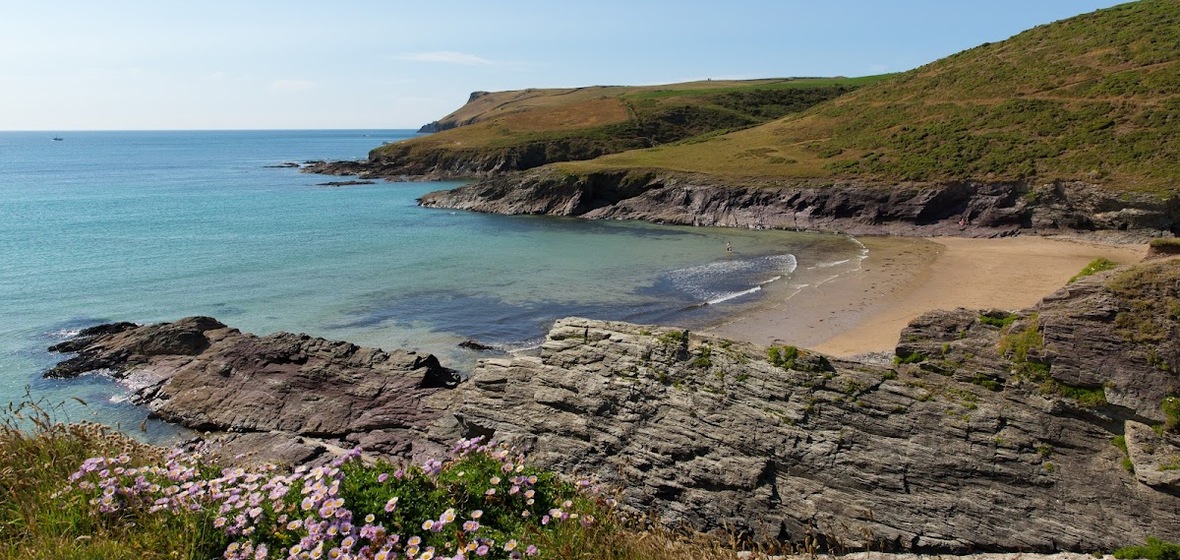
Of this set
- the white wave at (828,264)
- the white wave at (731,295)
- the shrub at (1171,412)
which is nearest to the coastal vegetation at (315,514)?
the shrub at (1171,412)

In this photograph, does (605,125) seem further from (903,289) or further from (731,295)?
(903,289)

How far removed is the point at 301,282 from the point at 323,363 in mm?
19090

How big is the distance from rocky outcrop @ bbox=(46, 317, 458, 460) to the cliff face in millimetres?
45050

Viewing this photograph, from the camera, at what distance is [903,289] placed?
34.8 m

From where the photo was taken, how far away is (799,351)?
12.5 m

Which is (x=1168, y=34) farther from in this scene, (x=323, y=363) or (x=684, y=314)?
(x=323, y=363)

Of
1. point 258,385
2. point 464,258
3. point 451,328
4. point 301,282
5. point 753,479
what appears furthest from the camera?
point 464,258

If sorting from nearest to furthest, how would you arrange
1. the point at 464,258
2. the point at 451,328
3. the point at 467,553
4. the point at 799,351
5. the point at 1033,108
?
1. the point at 467,553
2. the point at 799,351
3. the point at 451,328
4. the point at 464,258
5. the point at 1033,108

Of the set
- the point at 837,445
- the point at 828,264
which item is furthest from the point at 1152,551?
the point at 828,264

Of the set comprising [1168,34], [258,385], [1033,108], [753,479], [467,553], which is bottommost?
[258,385]

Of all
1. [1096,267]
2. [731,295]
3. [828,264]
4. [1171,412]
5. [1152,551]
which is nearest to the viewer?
[1152,551]

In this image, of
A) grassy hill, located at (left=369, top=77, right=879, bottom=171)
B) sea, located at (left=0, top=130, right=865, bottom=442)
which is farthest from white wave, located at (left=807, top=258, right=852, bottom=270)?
grassy hill, located at (left=369, top=77, right=879, bottom=171)

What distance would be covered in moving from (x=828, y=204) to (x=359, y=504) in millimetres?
58461

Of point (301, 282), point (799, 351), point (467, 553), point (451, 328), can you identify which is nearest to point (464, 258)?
point (301, 282)
